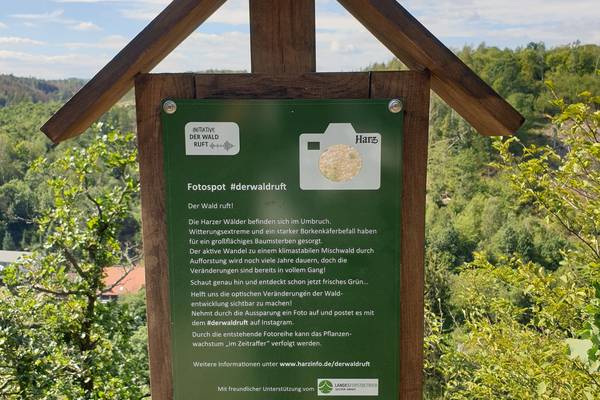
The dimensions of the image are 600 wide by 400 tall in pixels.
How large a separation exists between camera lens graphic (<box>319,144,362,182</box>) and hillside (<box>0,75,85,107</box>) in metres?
85.1

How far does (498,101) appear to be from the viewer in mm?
1725

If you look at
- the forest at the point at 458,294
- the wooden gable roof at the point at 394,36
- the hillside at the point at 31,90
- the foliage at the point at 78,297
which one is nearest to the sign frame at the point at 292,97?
the wooden gable roof at the point at 394,36

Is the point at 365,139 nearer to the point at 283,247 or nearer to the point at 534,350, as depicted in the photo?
the point at 283,247

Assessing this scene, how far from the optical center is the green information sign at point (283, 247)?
1.83 meters

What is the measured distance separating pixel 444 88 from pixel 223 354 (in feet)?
4.09

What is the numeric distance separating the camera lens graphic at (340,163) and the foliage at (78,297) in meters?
5.05

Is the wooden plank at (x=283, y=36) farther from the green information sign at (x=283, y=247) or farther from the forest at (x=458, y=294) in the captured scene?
the forest at (x=458, y=294)

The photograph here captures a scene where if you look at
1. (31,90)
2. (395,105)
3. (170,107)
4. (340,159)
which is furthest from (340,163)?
(31,90)

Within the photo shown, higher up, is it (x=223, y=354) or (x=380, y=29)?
(x=380, y=29)

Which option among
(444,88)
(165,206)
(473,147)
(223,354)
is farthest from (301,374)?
(473,147)

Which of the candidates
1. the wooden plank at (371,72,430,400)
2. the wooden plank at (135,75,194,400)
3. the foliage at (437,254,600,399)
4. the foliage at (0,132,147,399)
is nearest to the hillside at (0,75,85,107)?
the foliage at (0,132,147,399)

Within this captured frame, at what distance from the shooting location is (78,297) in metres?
6.81

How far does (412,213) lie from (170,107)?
3.03 ft

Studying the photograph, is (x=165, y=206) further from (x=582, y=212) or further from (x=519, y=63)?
(x=519, y=63)
